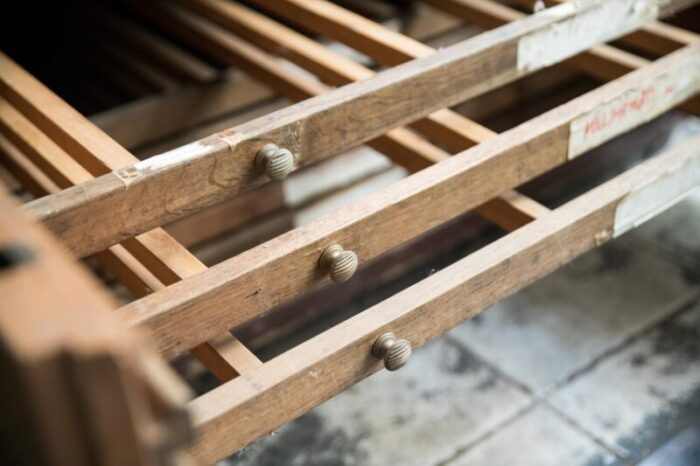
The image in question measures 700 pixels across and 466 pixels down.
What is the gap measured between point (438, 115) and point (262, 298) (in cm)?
57

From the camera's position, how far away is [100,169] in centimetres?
137

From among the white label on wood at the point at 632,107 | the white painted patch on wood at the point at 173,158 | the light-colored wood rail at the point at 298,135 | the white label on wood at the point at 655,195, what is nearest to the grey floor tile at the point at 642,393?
the white label on wood at the point at 655,195

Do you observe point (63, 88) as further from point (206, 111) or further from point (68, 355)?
point (68, 355)

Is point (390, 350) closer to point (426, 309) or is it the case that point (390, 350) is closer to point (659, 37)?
point (426, 309)

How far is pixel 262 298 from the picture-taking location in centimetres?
125

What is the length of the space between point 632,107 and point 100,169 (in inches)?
33.2

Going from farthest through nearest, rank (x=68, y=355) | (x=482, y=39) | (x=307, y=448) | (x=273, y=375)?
(x=307, y=448) → (x=482, y=39) → (x=273, y=375) → (x=68, y=355)

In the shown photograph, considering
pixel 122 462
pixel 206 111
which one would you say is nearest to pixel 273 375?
pixel 122 462

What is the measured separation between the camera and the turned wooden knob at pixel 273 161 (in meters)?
1.28

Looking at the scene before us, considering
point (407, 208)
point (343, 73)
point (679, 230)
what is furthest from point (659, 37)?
point (679, 230)

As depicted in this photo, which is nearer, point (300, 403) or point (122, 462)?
point (122, 462)

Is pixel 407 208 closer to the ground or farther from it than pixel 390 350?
farther from it

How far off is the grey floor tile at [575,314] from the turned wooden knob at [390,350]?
133cm

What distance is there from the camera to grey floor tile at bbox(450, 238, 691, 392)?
2.63m
